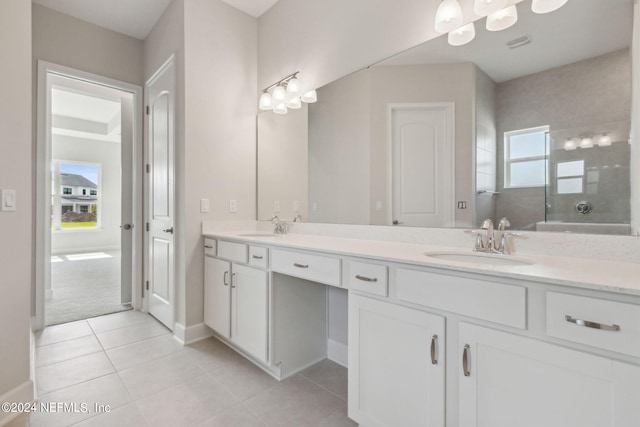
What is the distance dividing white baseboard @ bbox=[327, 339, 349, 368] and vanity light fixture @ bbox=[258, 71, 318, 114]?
182 centimetres

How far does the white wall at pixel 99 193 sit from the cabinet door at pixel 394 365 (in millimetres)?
8152

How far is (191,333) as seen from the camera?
8.09 ft

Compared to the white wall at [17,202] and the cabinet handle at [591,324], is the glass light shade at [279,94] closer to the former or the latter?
the white wall at [17,202]

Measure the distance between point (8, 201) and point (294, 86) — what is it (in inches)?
74.6

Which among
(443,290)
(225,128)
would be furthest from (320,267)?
(225,128)

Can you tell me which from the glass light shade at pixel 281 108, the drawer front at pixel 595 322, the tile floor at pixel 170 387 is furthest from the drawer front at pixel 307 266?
the glass light shade at pixel 281 108

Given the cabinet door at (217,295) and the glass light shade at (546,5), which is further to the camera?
the cabinet door at (217,295)

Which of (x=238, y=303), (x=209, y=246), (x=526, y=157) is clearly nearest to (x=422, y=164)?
(x=526, y=157)

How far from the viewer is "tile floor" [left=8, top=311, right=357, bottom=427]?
1.57 m

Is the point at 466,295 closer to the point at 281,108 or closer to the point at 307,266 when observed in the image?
the point at 307,266

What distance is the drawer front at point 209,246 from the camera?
243 centimetres

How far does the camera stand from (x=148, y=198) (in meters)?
3.15

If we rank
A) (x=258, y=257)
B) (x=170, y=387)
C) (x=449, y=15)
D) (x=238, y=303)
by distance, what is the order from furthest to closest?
(x=238, y=303) → (x=258, y=257) → (x=170, y=387) → (x=449, y=15)

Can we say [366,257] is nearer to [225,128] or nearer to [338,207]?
[338,207]
